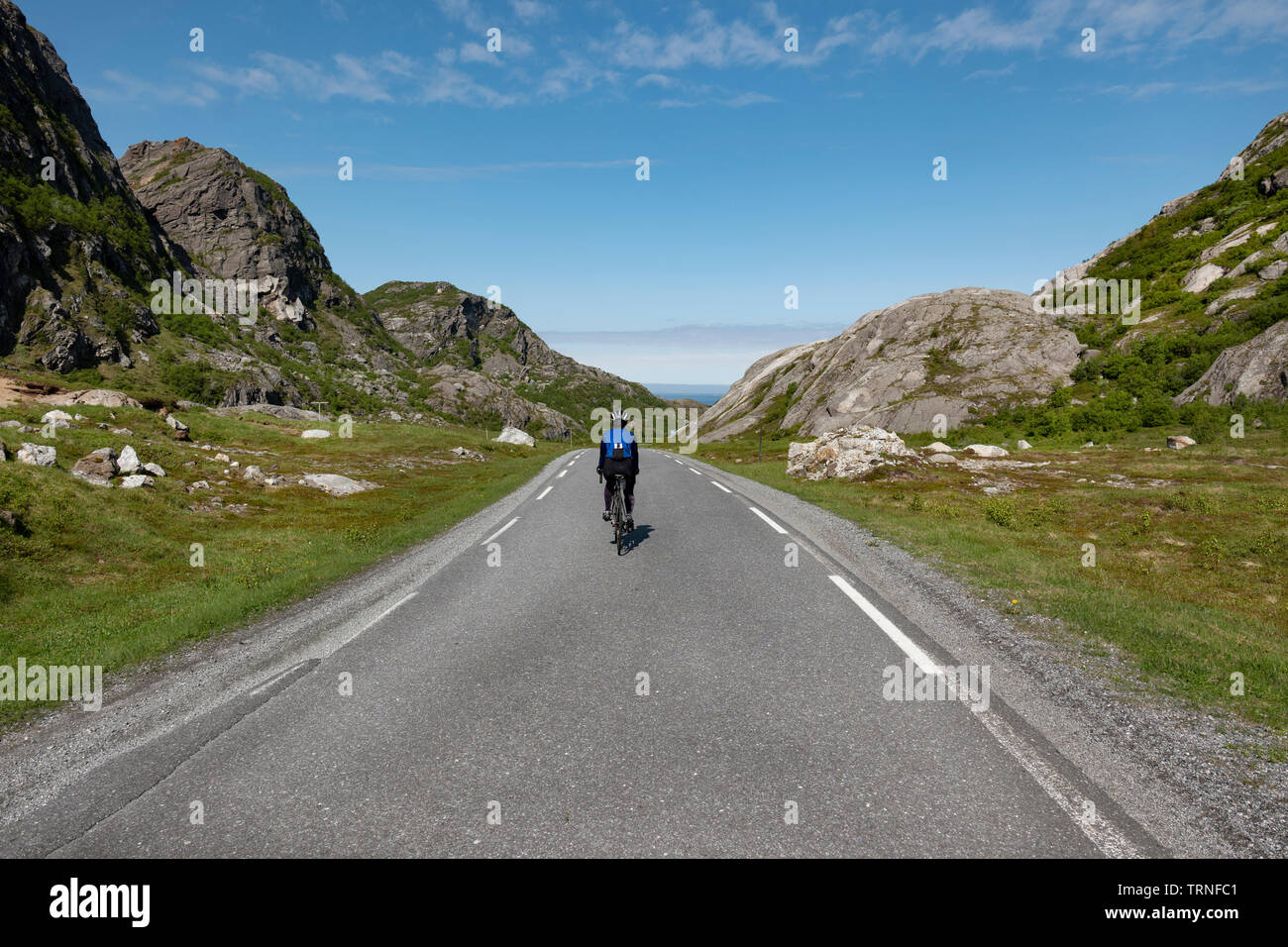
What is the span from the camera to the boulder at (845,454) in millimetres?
28156

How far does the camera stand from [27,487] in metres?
13.4

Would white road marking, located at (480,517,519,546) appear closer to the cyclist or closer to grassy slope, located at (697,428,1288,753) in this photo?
the cyclist

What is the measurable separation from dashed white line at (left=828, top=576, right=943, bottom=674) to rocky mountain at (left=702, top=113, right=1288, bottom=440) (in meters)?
48.5

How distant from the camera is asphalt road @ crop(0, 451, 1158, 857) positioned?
3.81 m

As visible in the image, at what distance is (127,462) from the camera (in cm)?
1905

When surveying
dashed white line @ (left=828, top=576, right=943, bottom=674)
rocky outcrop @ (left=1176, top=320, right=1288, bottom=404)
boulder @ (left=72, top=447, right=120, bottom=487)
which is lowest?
dashed white line @ (left=828, top=576, right=943, bottom=674)

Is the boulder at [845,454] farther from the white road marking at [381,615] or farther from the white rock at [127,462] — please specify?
the white rock at [127,462]

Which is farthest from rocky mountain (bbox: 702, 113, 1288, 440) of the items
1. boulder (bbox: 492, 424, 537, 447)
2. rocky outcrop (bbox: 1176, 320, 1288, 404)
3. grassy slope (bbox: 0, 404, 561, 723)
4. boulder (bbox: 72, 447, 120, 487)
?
boulder (bbox: 72, 447, 120, 487)

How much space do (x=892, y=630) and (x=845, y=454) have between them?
2266cm

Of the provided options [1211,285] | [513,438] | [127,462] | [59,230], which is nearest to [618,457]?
[127,462]

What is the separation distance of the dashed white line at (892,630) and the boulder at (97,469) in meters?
20.6

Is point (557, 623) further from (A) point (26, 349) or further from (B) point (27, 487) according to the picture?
(A) point (26, 349)

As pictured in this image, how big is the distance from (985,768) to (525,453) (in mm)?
53469

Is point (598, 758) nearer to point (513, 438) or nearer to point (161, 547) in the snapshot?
point (161, 547)
